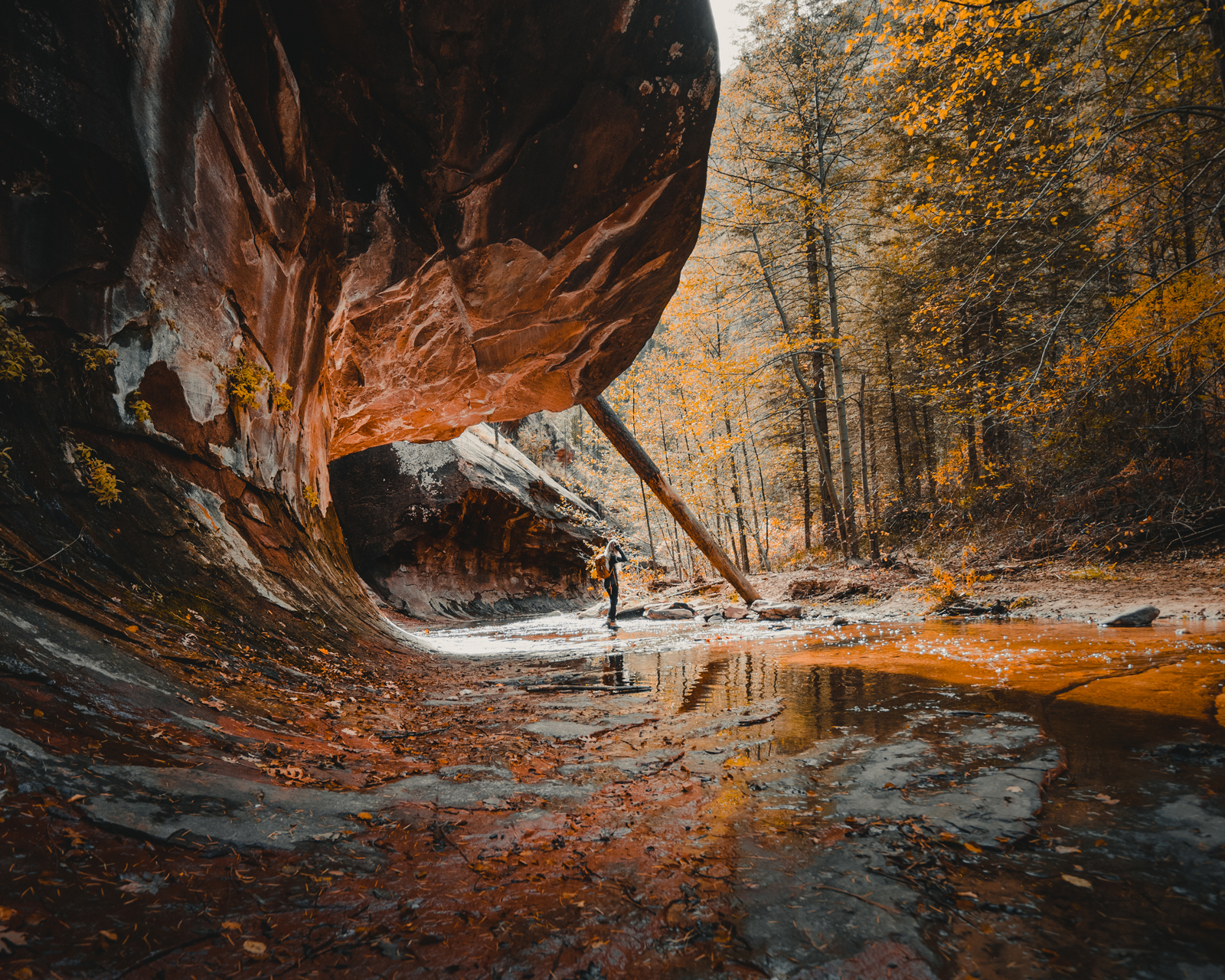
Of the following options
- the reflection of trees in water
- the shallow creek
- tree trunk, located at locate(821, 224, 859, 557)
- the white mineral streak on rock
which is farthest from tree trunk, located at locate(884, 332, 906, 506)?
the white mineral streak on rock

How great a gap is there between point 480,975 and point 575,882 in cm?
49

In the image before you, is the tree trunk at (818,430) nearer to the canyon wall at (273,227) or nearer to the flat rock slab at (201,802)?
the canyon wall at (273,227)

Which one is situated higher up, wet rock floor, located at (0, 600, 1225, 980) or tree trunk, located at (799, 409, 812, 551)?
tree trunk, located at (799, 409, 812, 551)

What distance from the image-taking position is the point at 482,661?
7438mm

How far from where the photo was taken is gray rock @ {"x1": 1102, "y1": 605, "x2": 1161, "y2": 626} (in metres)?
6.67

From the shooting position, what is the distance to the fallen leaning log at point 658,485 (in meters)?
10.4

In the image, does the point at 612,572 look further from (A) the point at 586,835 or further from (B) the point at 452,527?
(A) the point at 586,835

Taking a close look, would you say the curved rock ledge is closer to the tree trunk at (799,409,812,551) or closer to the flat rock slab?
the tree trunk at (799,409,812,551)

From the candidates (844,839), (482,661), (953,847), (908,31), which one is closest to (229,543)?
(482,661)

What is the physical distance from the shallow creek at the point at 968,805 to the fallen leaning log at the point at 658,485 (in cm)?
607

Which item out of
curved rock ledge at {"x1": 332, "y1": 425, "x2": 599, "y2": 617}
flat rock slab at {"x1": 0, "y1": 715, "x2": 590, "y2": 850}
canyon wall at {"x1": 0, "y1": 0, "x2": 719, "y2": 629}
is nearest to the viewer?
flat rock slab at {"x1": 0, "y1": 715, "x2": 590, "y2": 850}

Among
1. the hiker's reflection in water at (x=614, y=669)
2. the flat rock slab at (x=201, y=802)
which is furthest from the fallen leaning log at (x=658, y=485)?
the flat rock slab at (x=201, y=802)

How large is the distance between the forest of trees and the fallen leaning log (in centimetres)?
246

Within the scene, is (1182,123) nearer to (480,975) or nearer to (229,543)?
(480,975)
